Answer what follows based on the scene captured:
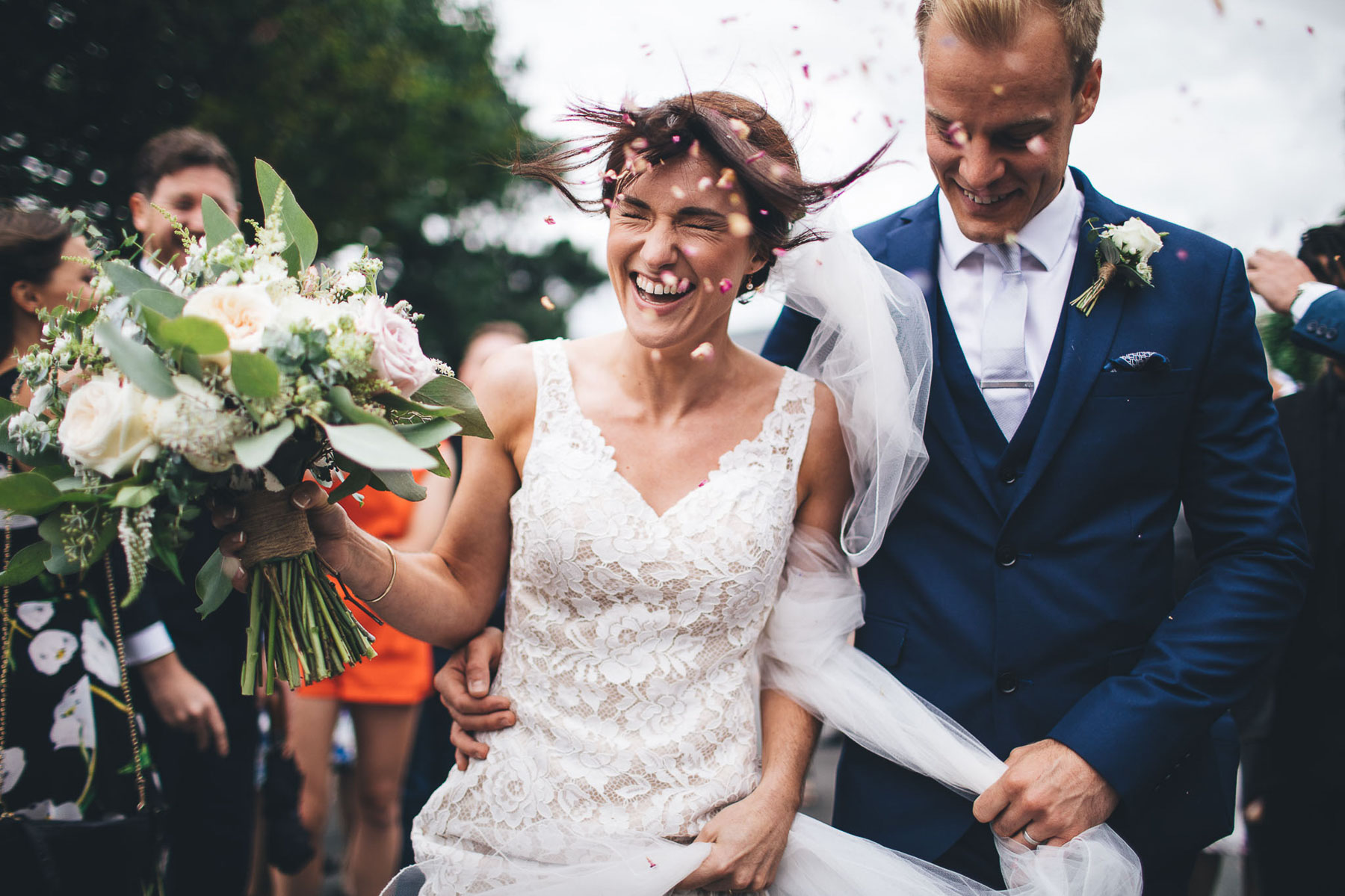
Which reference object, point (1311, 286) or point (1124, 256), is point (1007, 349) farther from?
Answer: point (1311, 286)

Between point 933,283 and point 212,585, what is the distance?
1.88 meters

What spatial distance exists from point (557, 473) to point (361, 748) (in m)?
2.95

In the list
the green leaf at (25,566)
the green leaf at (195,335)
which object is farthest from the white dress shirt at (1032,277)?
the green leaf at (25,566)

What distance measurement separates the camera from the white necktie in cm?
232

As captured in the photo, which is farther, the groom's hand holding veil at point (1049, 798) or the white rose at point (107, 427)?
the groom's hand holding veil at point (1049, 798)

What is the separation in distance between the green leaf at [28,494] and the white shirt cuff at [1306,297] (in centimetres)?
348

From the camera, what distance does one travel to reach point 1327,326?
9.62 feet

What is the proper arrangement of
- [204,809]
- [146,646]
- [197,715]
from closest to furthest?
[146,646]
[197,715]
[204,809]

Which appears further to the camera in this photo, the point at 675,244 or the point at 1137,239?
the point at 675,244

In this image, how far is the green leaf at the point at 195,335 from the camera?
64.4 inches

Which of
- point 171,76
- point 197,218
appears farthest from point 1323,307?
point 171,76

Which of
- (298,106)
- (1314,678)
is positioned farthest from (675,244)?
(298,106)

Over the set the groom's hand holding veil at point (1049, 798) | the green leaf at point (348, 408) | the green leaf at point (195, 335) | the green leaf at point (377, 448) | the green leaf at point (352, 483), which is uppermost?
the green leaf at point (195, 335)

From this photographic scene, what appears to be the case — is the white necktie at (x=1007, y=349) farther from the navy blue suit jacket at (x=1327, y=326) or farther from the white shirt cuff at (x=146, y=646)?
the white shirt cuff at (x=146, y=646)
